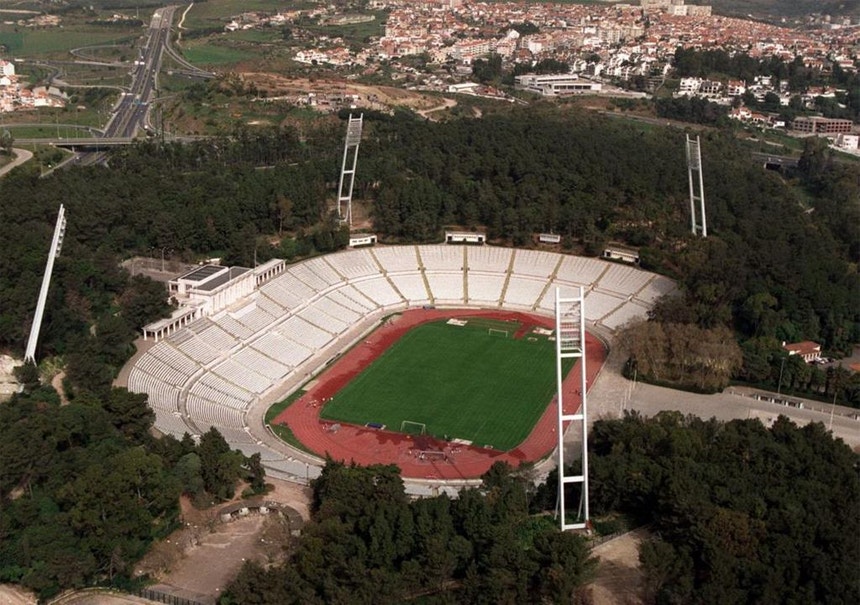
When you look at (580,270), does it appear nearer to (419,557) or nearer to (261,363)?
(261,363)

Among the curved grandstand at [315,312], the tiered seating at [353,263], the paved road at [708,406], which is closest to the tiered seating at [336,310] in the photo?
the curved grandstand at [315,312]

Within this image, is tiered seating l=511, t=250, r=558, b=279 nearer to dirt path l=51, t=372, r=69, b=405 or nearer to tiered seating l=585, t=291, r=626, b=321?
tiered seating l=585, t=291, r=626, b=321

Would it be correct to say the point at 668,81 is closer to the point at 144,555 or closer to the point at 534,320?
the point at 534,320

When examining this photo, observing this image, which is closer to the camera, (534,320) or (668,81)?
(534,320)

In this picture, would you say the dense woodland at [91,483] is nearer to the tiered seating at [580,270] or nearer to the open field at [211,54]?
the tiered seating at [580,270]

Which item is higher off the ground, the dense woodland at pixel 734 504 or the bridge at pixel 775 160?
the dense woodland at pixel 734 504

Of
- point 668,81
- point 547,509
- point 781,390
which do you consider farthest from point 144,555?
point 668,81
